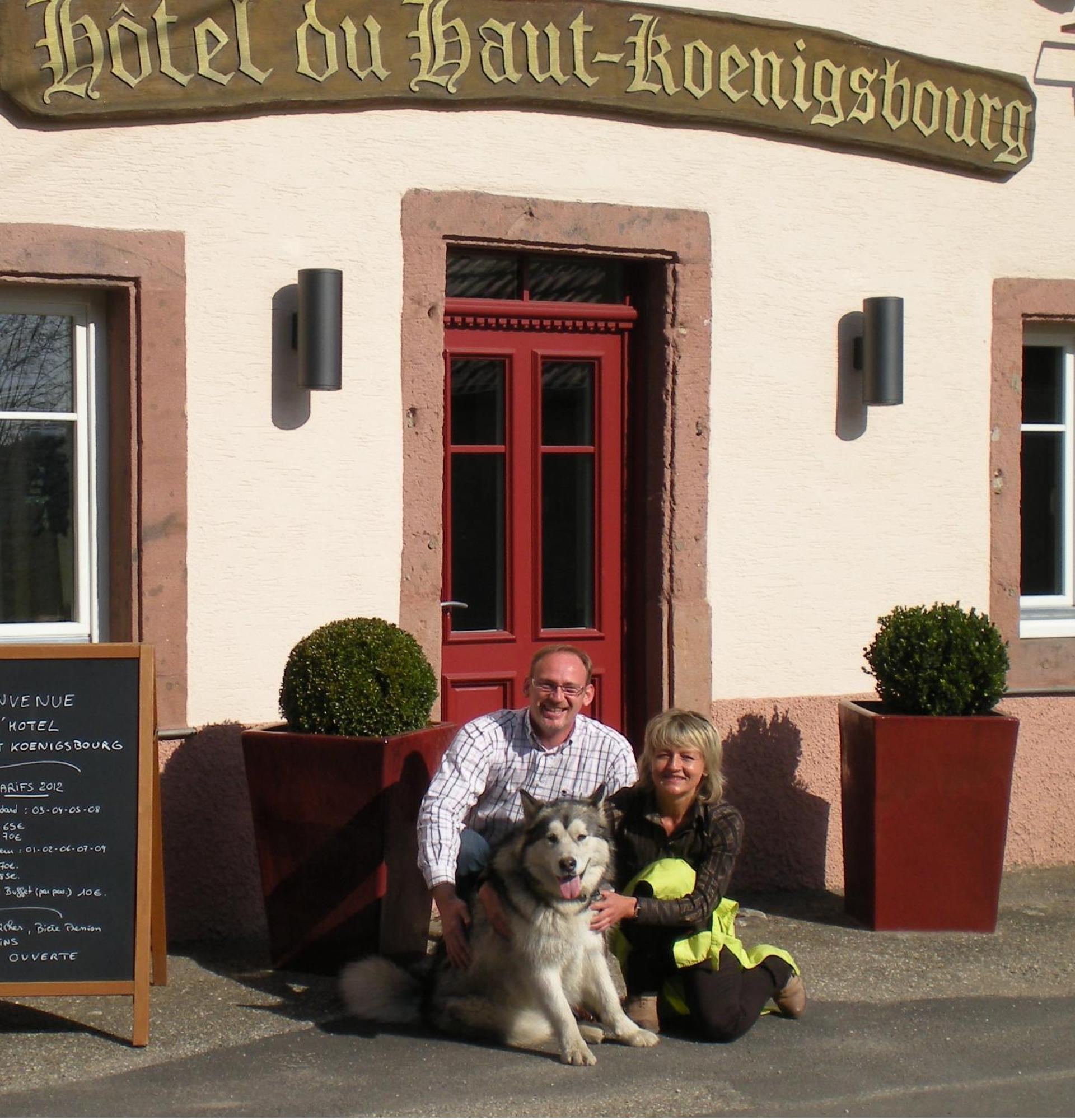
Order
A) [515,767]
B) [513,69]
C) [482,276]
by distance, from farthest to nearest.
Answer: [482,276], [513,69], [515,767]

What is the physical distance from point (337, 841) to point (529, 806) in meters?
1.10

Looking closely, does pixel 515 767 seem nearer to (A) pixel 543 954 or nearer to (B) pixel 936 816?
(A) pixel 543 954

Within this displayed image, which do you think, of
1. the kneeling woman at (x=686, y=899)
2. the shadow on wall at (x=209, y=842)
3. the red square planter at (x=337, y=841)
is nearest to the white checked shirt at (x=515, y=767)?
the kneeling woman at (x=686, y=899)

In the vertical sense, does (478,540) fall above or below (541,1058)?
above

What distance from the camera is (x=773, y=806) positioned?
24.5 ft

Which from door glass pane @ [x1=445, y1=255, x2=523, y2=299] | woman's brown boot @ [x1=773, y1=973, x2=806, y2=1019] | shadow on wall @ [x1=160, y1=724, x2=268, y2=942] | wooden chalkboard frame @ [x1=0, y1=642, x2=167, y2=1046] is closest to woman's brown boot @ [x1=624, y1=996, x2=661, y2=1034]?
woman's brown boot @ [x1=773, y1=973, x2=806, y2=1019]

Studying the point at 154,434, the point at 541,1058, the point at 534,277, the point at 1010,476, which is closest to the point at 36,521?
the point at 154,434

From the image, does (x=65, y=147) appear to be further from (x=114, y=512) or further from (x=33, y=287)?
(x=114, y=512)

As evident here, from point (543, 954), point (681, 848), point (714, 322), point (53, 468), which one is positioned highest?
point (714, 322)

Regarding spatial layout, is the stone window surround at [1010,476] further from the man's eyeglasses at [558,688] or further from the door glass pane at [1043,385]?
the man's eyeglasses at [558,688]

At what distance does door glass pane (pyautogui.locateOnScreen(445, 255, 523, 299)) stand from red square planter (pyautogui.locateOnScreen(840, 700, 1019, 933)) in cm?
231

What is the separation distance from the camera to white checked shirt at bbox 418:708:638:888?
5.62 m

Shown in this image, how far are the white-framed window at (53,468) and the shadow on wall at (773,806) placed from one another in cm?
276

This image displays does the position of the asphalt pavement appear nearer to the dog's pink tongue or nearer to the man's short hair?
the dog's pink tongue
